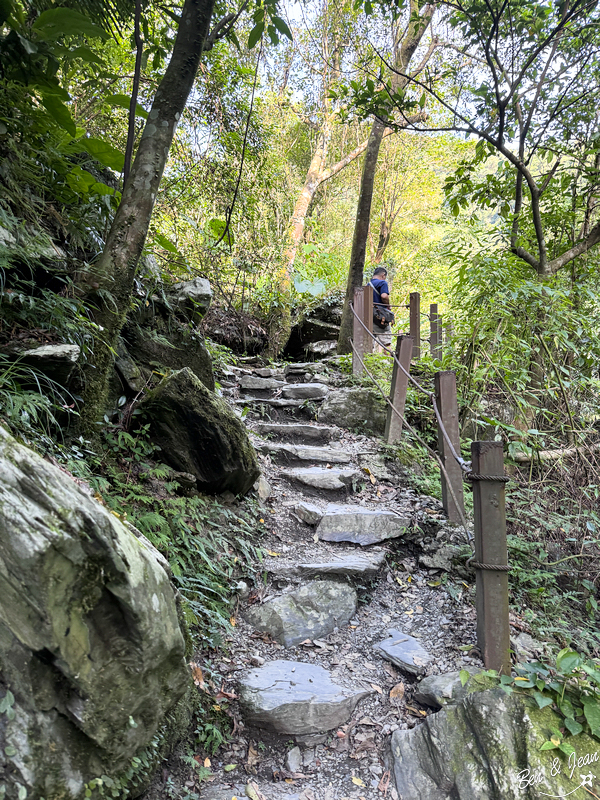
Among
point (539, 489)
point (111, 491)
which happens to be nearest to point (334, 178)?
point (539, 489)

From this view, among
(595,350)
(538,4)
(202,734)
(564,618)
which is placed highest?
(538,4)

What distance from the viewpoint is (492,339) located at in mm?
4383

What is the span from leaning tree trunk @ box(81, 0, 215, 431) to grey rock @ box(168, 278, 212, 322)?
1317 mm

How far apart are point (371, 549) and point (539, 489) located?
4.85ft

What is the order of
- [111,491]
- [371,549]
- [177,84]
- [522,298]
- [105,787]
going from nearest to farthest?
[105,787], [111,491], [177,84], [371,549], [522,298]

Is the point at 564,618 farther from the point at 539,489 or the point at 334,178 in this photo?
the point at 334,178

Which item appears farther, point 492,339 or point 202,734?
point 492,339

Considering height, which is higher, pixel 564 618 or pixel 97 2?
pixel 97 2

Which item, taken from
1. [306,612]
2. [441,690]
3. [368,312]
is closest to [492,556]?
[441,690]

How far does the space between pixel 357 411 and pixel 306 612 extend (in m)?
3.05

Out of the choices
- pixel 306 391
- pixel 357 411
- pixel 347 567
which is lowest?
pixel 347 567

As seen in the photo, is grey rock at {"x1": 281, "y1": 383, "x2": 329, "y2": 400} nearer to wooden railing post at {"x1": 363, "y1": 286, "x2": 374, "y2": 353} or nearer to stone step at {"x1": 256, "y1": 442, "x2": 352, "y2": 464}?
wooden railing post at {"x1": 363, "y1": 286, "x2": 374, "y2": 353}

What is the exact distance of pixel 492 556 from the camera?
2.23 m

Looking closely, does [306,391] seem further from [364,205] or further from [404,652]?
[404,652]
